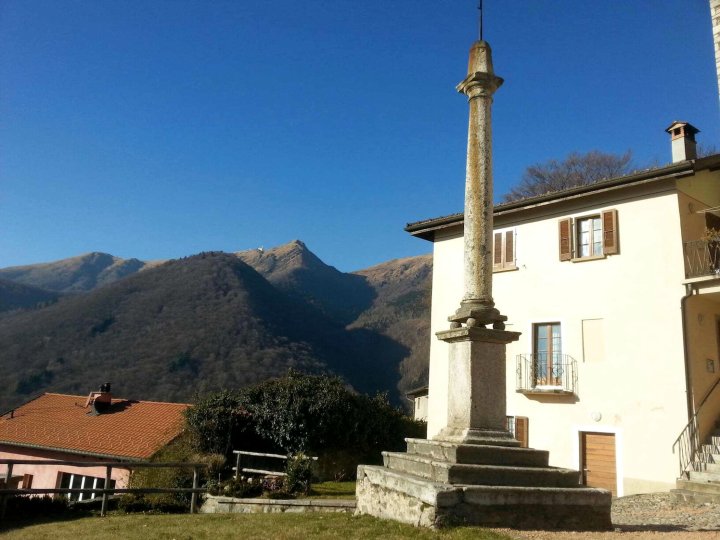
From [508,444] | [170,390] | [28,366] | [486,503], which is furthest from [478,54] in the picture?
[28,366]

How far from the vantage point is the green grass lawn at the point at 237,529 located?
594 cm

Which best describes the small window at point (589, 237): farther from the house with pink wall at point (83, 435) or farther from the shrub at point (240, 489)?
the house with pink wall at point (83, 435)

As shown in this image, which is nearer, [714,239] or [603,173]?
[714,239]

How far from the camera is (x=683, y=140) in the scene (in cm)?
1669

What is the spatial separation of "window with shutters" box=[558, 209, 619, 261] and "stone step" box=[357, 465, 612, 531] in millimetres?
10210

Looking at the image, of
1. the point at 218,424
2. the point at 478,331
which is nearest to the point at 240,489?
the point at 218,424

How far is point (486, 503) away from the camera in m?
6.21

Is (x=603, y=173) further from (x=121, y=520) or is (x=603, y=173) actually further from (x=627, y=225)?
(x=121, y=520)

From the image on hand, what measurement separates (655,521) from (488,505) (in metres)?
4.04

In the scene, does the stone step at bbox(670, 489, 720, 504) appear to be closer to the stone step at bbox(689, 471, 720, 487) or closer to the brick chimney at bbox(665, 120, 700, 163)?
the stone step at bbox(689, 471, 720, 487)

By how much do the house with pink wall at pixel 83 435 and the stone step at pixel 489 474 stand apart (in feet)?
50.7

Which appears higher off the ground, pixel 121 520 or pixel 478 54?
pixel 478 54

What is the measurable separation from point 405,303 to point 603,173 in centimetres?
7128

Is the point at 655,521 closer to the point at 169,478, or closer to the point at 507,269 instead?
the point at 507,269
